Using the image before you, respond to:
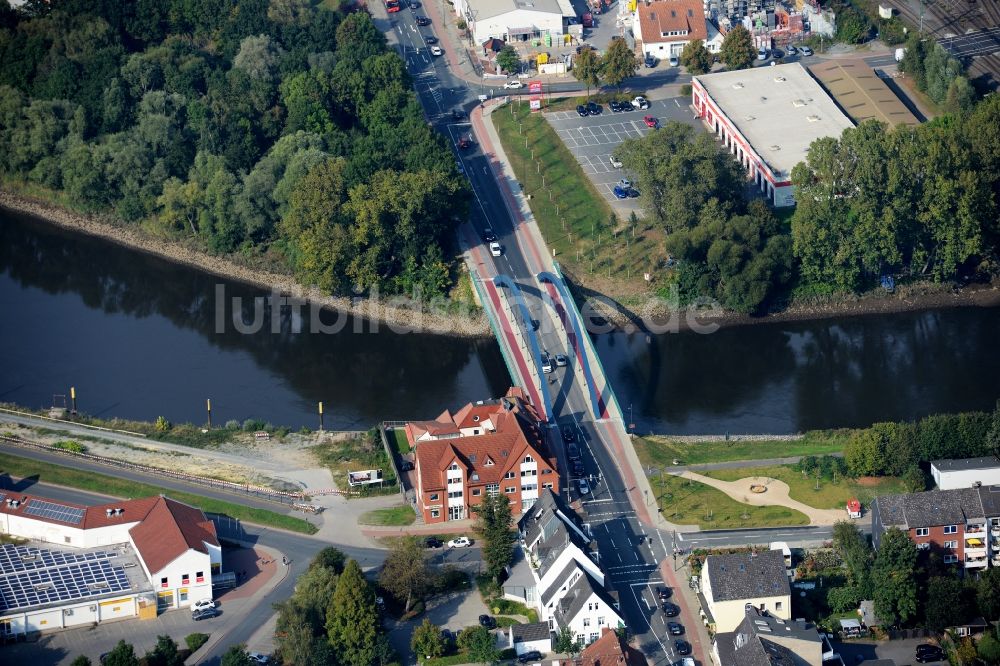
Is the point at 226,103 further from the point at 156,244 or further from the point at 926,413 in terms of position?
the point at 926,413

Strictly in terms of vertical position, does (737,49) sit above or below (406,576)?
above

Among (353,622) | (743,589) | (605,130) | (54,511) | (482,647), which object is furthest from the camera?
(605,130)

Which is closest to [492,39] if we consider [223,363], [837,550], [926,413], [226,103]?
[226,103]

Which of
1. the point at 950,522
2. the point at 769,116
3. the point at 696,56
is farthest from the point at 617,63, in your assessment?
the point at 950,522

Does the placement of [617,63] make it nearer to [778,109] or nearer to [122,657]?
[778,109]

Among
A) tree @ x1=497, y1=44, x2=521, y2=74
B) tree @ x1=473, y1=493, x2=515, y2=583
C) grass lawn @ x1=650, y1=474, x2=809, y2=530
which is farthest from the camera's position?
tree @ x1=497, y1=44, x2=521, y2=74

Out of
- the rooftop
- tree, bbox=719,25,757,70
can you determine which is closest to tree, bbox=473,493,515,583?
the rooftop

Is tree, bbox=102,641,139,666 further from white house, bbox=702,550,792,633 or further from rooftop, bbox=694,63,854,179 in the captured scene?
rooftop, bbox=694,63,854,179
